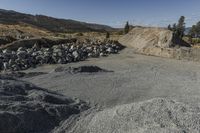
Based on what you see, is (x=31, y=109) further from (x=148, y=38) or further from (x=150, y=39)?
(x=148, y=38)

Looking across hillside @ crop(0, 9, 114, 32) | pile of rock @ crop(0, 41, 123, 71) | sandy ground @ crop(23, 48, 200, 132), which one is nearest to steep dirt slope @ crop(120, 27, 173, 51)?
pile of rock @ crop(0, 41, 123, 71)

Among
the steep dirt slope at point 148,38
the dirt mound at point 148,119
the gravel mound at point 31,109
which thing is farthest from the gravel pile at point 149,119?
Result: the steep dirt slope at point 148,38

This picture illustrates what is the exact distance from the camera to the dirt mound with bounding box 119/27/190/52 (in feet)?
78.7

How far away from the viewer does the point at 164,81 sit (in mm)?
13609

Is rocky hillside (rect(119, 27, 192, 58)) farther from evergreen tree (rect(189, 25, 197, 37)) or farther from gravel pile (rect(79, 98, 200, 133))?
evergreen tree (rect(189, 25, 197, 37))

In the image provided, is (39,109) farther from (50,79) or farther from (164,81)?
(164,81)

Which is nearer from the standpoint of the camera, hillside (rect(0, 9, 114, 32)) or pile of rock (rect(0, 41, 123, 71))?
pile of rock (rect(0, 41, 123, 71))

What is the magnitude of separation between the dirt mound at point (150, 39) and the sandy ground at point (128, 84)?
6.46m

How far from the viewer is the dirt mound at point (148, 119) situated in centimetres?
709

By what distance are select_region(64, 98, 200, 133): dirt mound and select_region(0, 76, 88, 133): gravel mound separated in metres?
0.90

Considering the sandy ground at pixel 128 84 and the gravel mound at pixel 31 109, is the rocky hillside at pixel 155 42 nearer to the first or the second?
the sandy ground at pixel 128 84

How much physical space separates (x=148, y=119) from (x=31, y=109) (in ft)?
9.62

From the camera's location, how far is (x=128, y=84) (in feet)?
41.7

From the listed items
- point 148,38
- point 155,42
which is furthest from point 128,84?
point 148,38
